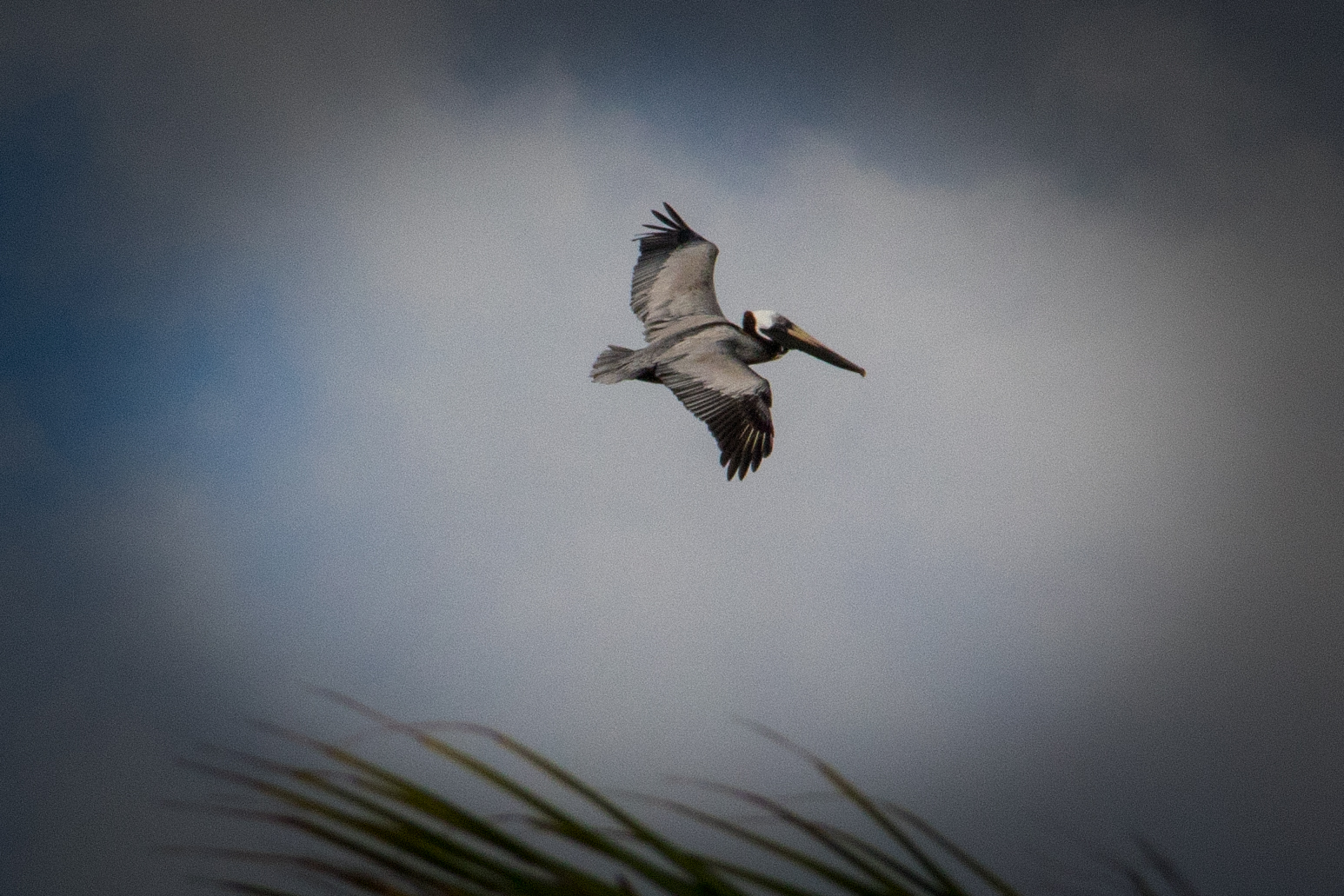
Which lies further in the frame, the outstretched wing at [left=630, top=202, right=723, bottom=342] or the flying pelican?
the outstretched wing at [left=630, top=202, right=723, bottom=342]

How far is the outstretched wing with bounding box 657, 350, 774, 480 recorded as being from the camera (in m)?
14.0

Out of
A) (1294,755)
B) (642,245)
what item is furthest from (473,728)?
(1294,755)

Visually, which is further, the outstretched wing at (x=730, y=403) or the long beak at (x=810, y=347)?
the long beak at (x=810, y=347)

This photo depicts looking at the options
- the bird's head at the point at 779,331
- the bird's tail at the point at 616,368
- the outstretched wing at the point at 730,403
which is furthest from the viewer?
the bird's head at the point at 779,331

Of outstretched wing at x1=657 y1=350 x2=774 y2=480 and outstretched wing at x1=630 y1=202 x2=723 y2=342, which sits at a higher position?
outstretched wing at x1=630 y1=202 x2=723 y2=342

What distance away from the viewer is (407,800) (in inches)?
54.7

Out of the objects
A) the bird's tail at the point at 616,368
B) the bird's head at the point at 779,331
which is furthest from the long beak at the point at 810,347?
the bird's tail at the point at 616,368

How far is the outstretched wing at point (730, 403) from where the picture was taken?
45.9ft

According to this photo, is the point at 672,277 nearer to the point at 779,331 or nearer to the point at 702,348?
the point at 779,331

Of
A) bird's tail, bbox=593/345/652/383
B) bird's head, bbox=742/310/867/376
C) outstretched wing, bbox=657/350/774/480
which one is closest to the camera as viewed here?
outstretched wing, bbox=657/350/774/480

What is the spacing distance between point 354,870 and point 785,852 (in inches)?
19.1

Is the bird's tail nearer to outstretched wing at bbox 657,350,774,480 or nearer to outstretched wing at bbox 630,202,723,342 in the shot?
outstretched wing at bbox 657,350,774,480

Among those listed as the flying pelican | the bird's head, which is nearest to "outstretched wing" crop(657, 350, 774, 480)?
the flying pelican

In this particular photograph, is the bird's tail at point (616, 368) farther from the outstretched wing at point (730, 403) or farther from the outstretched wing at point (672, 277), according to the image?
the outstretched wing at point (672, 277)
